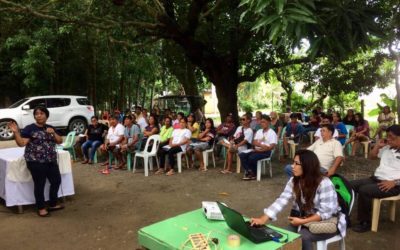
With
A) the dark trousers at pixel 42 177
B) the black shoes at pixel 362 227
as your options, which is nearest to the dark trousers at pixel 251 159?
the black shoes at pixel 362 227

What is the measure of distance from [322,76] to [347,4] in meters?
13.1

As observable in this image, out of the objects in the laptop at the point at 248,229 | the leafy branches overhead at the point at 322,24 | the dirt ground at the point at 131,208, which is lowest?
the dirt ground at the point at 131,208

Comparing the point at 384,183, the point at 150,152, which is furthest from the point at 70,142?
the point at 384,183

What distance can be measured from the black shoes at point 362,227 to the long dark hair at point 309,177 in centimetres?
183

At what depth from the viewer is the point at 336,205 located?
3.31 metres

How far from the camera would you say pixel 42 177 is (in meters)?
5.70

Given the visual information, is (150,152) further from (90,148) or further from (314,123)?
(314,123)

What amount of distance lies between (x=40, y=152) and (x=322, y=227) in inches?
159

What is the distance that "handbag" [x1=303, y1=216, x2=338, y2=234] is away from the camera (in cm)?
325

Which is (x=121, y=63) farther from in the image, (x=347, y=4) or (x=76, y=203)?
(x=347, y=4)

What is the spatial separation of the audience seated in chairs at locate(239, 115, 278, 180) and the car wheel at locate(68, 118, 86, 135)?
9873mm

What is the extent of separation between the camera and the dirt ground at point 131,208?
15.7 feet

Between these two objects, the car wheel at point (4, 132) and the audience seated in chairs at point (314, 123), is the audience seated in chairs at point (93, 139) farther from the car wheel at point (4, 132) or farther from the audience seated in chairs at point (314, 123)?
the audience seated in chairs at point (314, 123)

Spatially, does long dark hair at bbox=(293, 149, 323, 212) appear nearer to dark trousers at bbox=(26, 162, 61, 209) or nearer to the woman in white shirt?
dark trousers at bbox=(26, 162, 61, 209)
